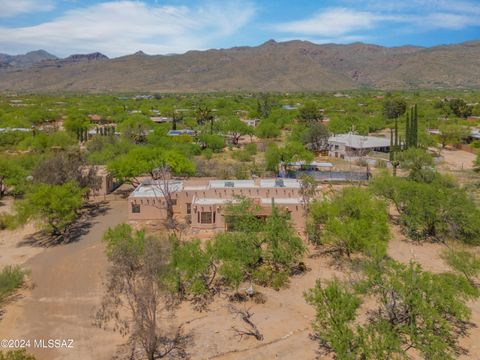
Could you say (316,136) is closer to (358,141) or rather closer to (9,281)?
(358,141)

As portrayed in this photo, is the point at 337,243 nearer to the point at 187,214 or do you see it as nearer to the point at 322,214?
the point at 322,214

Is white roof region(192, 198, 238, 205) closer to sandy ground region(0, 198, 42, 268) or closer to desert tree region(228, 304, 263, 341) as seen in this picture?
desert tree region(228, 304, 263, 341)

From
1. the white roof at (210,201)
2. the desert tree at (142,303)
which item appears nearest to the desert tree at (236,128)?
the white roof at (210,201)

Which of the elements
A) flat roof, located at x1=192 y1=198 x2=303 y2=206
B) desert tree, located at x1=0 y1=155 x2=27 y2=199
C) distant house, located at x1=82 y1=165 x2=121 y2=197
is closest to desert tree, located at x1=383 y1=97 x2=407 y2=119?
flat roof, located at x1=192 y1=198 x2=303 y2=206

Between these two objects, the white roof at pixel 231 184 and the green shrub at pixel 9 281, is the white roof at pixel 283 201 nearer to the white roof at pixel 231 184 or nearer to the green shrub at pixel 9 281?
the white roof at pixel 231 184

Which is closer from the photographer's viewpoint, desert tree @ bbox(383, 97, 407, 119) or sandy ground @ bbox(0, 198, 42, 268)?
sandy ground @ bbox(0, 198, 42, 268)

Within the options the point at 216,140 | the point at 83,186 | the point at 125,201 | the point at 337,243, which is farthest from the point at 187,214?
the point at 216,140
